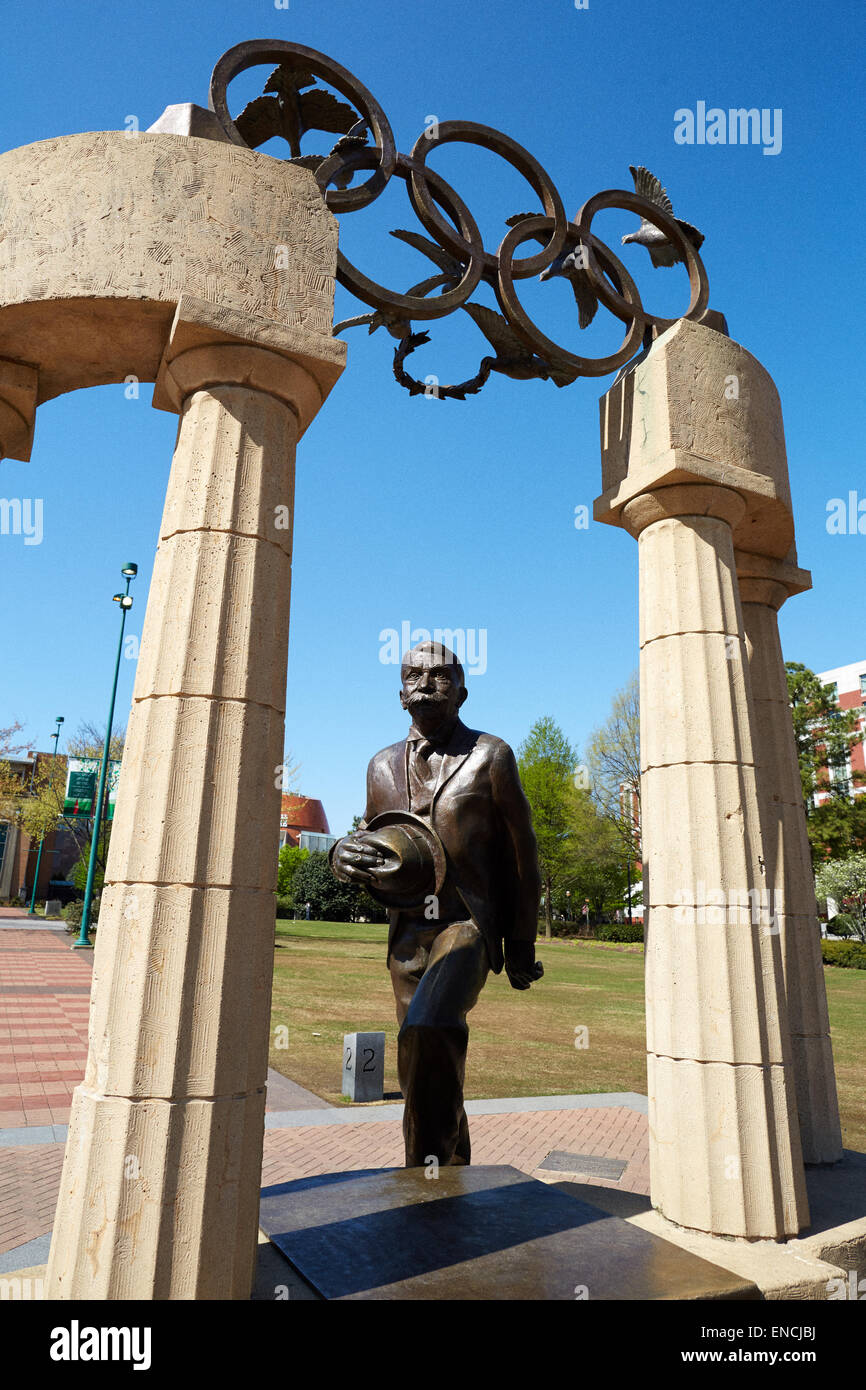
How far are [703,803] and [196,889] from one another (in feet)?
8.62

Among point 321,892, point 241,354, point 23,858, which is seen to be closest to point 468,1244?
point 241,354

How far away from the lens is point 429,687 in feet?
14.9

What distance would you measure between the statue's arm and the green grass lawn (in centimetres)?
509

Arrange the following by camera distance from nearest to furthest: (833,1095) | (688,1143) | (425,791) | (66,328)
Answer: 1. (66,328)
2. (688,1143)
3. (425,791)
4. (833,1095)

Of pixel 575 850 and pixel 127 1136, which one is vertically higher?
pixel 575 850

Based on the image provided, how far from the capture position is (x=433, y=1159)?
13.5ft

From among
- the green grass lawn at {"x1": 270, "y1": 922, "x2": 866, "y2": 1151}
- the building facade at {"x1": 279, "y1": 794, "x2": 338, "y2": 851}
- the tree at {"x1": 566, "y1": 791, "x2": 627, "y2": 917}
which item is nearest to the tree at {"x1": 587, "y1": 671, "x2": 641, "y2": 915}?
the tree at {"x1": 566, "y1": 791, "x2": 627, "y2": 917}

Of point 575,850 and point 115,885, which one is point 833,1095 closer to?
point 115,885

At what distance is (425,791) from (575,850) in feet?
118

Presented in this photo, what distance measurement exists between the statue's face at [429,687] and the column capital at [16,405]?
2132 mm

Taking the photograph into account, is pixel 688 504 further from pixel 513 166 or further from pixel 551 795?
pixel 551 795
